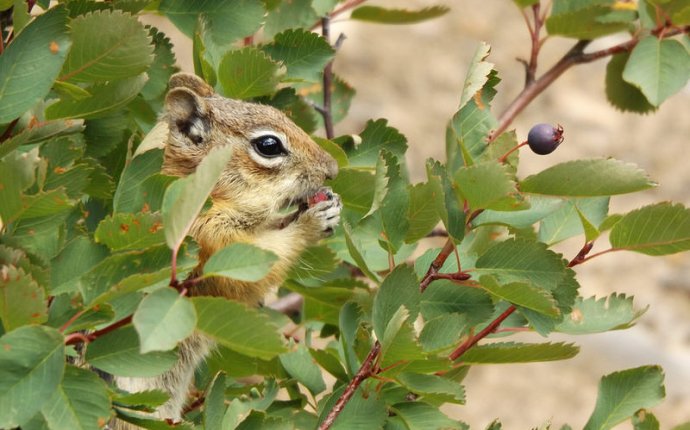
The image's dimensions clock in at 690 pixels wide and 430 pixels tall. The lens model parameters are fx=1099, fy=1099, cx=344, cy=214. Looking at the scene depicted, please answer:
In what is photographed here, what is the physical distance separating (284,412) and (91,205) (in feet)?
1.04

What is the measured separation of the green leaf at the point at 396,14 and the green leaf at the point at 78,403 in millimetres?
934

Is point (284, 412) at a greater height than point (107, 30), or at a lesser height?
lesser

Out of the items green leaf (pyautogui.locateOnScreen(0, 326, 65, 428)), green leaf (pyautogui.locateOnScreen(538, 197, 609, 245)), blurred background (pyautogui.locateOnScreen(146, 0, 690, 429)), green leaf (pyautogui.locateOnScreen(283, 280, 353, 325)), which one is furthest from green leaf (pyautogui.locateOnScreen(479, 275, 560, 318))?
blurred background (pyautogui.locateOnScreen(146, 0, 690, 429))

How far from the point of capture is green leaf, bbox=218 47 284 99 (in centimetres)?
132

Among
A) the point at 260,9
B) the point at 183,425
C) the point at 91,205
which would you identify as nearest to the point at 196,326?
the point at 183,425

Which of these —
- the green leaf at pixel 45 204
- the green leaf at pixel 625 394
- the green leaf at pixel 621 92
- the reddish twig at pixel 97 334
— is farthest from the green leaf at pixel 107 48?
the green leaf at pixel 621 92

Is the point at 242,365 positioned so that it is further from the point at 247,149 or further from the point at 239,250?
the point at 247,149

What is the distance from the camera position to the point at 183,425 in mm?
1051

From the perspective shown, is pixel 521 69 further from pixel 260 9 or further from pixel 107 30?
pixel 107 30

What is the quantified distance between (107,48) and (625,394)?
686 millimetres

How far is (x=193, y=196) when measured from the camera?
87cm

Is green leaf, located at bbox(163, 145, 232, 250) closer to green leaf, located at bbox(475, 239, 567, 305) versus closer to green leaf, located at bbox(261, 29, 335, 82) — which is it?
green leaf, located at bbox(475, 239, 567, 305)

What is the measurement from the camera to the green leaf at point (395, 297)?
1093mm

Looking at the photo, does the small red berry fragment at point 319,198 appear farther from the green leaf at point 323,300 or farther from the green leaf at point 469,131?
the green leaf at point 469,131
